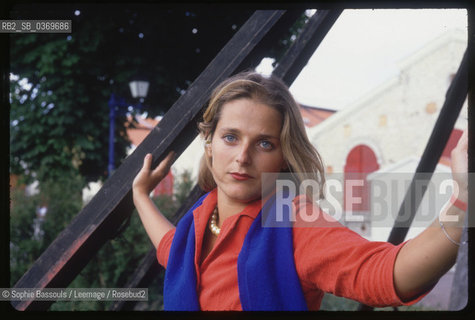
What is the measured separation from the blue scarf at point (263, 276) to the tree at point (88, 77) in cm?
370

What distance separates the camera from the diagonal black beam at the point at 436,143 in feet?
6.06

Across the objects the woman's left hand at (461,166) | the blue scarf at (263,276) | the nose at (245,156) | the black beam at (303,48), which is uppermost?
the black beam at (303,48)

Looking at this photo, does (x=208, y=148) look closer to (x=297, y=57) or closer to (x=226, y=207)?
(x=226, y=207)

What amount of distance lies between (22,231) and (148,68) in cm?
267

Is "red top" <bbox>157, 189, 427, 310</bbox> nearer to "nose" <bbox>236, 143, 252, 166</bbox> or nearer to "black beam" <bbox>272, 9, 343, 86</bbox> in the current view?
"nose" <bbox>236, 143, 252, 166</bbox>

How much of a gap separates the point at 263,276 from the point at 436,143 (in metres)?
1.45

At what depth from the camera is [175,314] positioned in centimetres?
103

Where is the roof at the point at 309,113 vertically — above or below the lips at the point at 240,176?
above

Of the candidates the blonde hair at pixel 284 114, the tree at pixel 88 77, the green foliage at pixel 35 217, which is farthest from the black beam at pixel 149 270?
the tree at pixel 88 77

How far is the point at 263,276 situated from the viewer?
0.98 meters

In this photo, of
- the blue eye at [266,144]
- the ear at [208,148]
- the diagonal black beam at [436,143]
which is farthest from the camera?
the diagonal black beam at [436,143]

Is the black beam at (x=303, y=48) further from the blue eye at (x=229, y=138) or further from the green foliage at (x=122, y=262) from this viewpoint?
the green foliage at (x=122, y=262)

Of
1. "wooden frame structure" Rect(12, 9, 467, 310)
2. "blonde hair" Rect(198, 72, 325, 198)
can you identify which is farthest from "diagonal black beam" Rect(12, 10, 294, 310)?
"blonde hair" Rect(198, 72, 325, 198)

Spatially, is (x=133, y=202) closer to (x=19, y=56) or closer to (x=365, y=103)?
(x=19, y=56)
